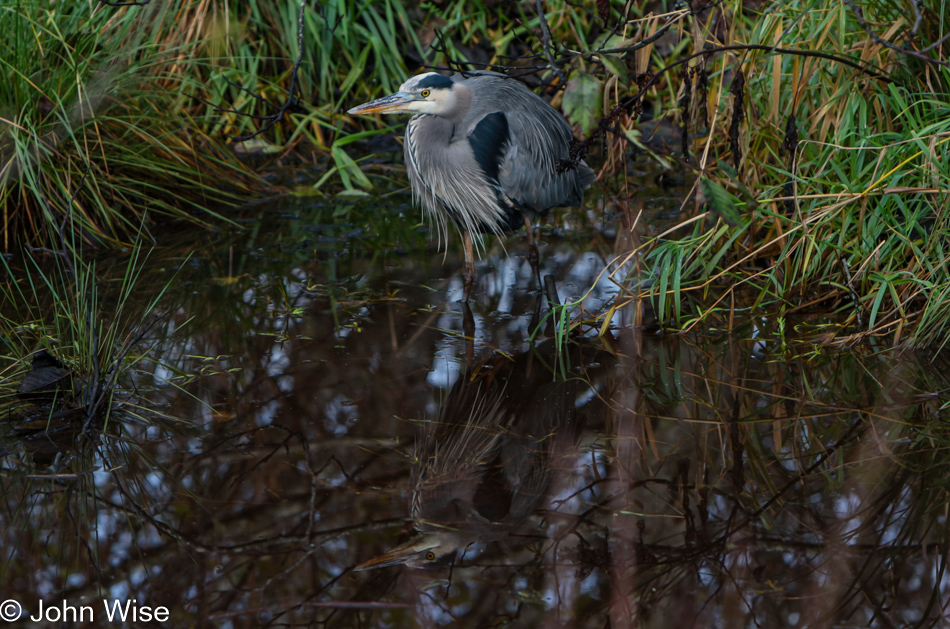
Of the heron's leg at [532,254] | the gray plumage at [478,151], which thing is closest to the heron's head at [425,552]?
the gray plumage at [478,151]

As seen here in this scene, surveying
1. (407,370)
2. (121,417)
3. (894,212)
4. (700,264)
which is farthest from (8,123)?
(894,212)

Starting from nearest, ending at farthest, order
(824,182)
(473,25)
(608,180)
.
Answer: (824,182) → (608,180) → (473,25)

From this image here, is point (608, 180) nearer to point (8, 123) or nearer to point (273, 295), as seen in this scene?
point (273, 295)

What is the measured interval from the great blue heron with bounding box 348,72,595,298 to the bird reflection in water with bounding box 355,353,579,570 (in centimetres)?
92

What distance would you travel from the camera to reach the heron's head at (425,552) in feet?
7.29

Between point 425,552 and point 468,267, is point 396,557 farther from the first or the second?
point 468,267

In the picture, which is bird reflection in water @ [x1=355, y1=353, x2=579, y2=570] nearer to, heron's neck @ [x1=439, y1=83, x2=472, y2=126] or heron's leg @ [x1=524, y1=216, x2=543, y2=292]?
heron's leg @ [x1=524, y1=216, x2=543, y2=292]

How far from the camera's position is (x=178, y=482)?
256cm

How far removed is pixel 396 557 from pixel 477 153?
2.20 metres

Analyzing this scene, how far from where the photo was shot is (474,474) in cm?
268

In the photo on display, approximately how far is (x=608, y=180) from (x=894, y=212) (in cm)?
218

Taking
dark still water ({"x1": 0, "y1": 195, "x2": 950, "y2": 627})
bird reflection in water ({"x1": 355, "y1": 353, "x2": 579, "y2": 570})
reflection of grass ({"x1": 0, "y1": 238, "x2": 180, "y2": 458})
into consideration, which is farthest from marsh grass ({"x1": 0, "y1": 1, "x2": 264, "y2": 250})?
bird reflection in water ({"x1": 355, "y1": 353, "x2": 579, "y2": 570})

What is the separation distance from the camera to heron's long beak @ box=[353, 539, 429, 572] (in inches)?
87.0

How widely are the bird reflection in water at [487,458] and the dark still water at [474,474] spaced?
0.4 inches
